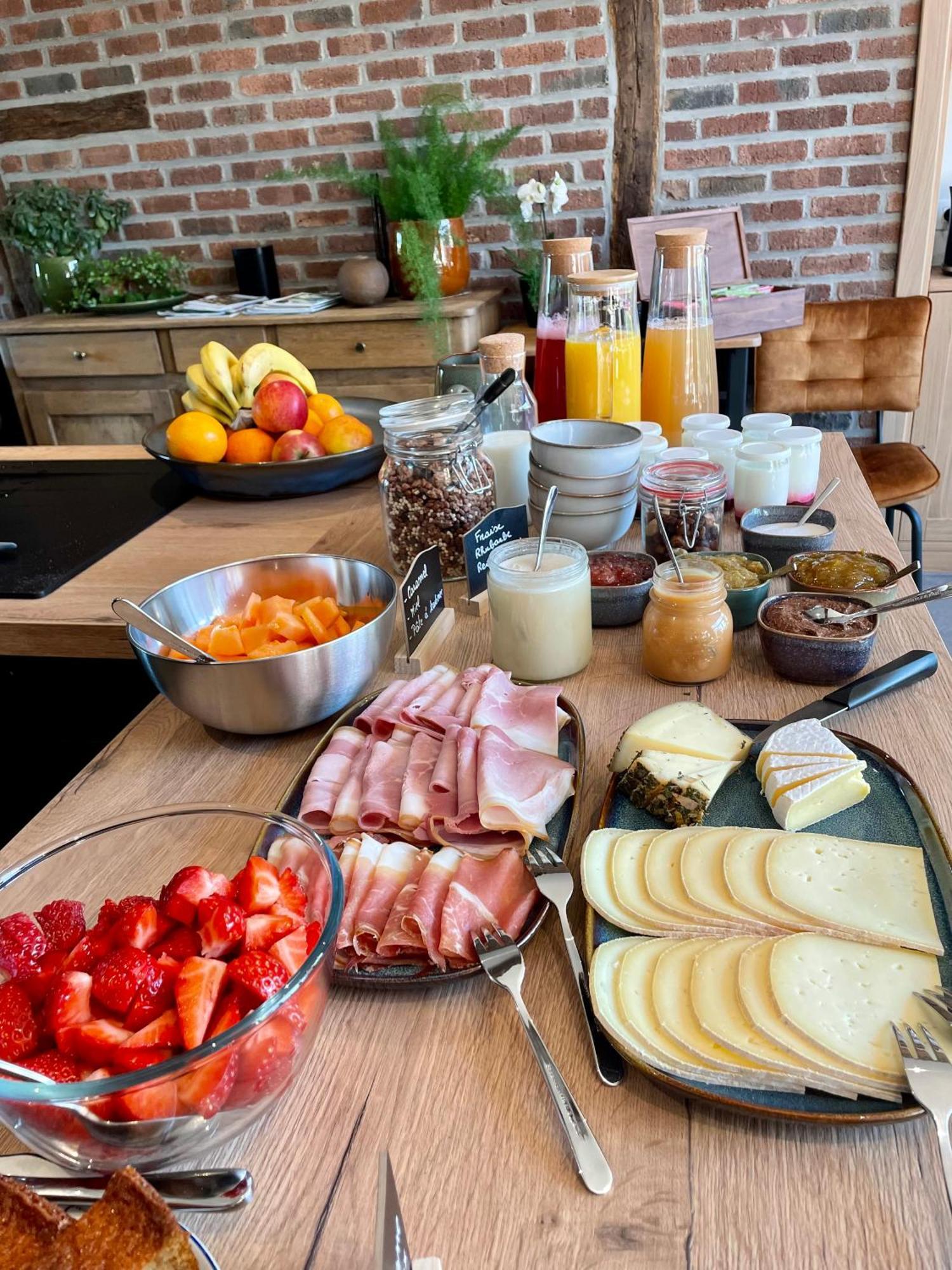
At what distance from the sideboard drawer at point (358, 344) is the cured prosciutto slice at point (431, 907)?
285cm

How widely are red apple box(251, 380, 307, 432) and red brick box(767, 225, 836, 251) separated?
2.30m

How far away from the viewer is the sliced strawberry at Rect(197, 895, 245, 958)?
0.66 metres

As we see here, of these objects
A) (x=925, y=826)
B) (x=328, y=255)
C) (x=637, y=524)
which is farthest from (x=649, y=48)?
(x=925, y=826)

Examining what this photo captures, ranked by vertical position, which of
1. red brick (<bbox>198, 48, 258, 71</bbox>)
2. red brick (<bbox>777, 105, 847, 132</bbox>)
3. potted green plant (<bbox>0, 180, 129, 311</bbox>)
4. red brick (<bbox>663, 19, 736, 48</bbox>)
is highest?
red brick (<bbox>198, 48, 258, 71</bbox>)

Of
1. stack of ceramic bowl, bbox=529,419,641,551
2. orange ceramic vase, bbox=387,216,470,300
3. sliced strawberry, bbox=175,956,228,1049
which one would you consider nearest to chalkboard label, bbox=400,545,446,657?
stack of ceramic bowl, bbox=529,419,641,551

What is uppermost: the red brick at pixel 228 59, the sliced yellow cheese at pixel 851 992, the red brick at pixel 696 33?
the red brick at pixel 228 59

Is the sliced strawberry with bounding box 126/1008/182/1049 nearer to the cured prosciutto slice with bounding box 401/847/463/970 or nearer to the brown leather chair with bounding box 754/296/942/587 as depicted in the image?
the cured prosciutto slice with bounding box 401/847/463/970

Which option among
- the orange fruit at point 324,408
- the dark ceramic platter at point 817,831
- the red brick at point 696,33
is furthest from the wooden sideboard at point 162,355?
the dark ceramic platter at point 817,831

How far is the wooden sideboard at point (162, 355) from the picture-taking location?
3.41 metres

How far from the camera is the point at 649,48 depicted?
128 inches

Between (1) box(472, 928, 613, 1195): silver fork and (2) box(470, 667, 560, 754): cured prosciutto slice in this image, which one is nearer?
(1) box(472, 928, 613, 1195): silver fork

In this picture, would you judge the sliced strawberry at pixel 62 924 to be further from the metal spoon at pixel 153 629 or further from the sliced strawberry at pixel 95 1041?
the metal spoon at pixel 153 629

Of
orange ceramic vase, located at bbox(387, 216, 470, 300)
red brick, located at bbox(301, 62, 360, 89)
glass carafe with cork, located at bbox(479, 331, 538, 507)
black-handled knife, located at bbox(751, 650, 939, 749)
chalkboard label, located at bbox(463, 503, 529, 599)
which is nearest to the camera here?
black-handled knife, located at bbox(751, 650, 939, 749)

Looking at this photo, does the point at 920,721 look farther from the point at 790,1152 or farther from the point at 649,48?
the point at 649,48
